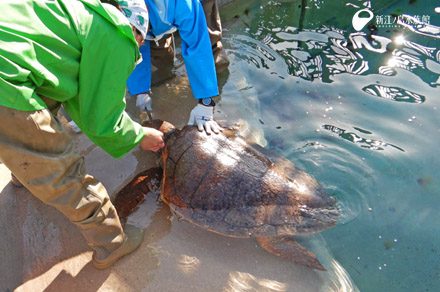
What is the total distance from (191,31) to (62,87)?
129cm

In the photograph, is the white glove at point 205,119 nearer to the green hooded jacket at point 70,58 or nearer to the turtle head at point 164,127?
the turtle head at point 164,127

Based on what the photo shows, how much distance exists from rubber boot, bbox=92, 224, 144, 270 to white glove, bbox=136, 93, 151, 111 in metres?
1.44

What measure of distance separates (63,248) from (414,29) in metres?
4.98

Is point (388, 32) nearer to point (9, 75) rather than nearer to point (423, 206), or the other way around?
point (423, 206)

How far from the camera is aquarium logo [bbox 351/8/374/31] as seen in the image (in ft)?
14.7

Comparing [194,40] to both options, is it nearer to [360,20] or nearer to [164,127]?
[164,127]

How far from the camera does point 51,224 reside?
238 cm

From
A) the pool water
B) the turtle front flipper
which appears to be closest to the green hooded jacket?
the turtle front flipper

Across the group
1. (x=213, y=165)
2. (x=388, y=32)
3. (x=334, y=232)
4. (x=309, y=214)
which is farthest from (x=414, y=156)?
(x=388, y=32)

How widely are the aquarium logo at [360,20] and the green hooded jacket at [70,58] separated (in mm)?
3885

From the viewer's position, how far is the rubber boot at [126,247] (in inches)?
83.2

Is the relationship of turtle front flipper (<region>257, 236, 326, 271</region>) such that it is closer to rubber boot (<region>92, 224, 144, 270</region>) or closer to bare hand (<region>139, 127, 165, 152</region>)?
rubber boot (<region>92, 224, 144, 270</region>)
